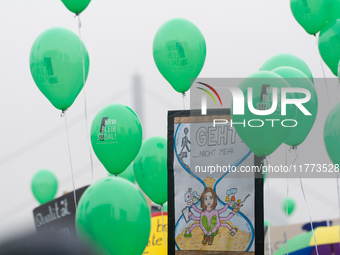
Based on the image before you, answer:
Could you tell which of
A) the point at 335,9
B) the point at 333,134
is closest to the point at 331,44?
the point at 335,9

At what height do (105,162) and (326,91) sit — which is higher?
(326,91)

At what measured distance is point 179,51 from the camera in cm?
246

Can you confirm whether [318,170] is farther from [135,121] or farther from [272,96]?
[135,121]

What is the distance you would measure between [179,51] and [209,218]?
1110 mm

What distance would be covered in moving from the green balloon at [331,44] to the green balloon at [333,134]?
0.70m

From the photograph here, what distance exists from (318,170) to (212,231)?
0.90 m

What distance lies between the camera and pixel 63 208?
223 cm

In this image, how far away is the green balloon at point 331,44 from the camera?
2279 millimetres

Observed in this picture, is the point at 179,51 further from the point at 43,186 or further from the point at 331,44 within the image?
the point at 43,186

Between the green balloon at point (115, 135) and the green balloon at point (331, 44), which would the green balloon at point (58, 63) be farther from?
the green balloon at point (331, 44)

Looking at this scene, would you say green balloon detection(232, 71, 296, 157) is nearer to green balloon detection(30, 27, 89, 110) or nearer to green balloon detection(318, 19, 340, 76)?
green balloon detection(318, 19, 340, 76)

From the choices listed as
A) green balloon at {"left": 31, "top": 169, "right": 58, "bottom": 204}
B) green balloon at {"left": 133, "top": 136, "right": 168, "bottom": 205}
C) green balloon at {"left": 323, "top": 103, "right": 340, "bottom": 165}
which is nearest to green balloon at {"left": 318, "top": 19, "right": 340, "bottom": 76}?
green balloon at {"left": 323, "top": 103, "right": 340, "bottom": 165}

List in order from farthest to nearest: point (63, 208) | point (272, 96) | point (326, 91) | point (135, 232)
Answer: point (326, 91)
point (63, 208)
point (272, 96)
point (135, 232)

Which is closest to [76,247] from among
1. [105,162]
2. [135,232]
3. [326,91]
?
[135,232]
